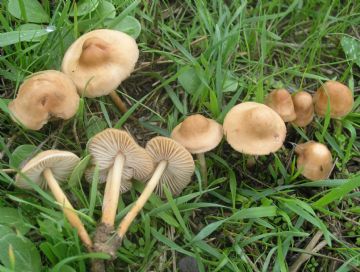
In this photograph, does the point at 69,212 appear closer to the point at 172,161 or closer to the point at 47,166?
the point at 47,166

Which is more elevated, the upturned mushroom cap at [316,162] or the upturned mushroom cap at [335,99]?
the upturned mushroom cap at [335,99]

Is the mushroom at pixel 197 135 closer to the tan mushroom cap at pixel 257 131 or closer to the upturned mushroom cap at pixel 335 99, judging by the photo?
the tan mushroom cap at pixel 257 131

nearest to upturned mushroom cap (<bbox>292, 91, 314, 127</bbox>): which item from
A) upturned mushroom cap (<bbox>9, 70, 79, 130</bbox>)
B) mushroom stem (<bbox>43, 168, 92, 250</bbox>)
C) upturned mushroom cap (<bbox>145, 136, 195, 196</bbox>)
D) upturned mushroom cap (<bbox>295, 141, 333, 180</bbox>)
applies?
upturned mushroom cap (<bbox>295, 141, 333, 180</bbox>)

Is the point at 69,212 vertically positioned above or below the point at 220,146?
above

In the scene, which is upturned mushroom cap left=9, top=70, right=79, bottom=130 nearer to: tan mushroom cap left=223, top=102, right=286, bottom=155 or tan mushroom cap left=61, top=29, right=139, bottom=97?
tan mushroom cap left=61, top=29, right=139, bottom=97

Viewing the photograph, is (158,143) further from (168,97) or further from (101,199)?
(168,97)

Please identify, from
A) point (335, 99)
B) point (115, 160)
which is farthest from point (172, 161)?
point (335, 99)

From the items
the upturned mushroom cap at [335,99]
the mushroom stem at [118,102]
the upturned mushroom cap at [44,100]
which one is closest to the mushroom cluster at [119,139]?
the upturned mushroom cap at [44,100]
